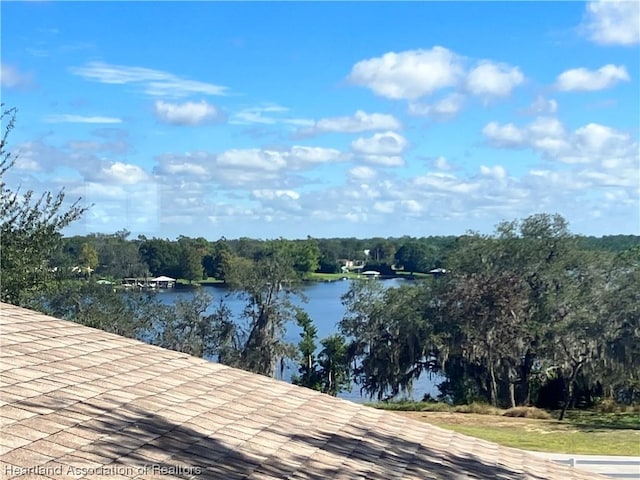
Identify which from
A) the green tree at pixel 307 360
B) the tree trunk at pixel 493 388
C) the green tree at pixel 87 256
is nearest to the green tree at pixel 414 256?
the green tree at pixel 307 360

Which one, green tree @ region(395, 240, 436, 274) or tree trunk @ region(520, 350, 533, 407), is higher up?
green tree @ region(395, 240, 436, 274)

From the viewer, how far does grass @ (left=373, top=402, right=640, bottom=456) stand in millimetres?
16875

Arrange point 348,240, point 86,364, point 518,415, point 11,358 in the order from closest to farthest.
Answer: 1. point 11,358
2. point 86,364
3. point 518,415
4. point 348,240

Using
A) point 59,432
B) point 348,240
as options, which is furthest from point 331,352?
point 348,240

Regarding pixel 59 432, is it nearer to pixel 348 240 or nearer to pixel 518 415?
pixel 518 415

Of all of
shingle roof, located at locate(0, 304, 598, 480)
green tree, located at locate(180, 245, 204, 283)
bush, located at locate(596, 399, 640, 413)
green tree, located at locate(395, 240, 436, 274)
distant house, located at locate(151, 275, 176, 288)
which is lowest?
bush, located at locate(596, 399, 640, 413)

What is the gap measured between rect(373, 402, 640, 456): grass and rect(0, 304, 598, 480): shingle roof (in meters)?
10.9

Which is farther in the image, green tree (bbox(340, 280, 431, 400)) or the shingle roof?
green tree (bbox(340, 280, 431, 400))

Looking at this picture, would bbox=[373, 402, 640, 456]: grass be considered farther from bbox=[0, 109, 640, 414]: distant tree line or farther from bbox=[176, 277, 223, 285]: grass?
bbox=[176, 277, 223, 285]: grass

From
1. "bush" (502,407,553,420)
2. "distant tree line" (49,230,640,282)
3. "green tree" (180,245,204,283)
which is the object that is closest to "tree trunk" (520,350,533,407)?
"bush" (502,407,553,420)

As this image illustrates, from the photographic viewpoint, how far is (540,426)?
20.7 metres

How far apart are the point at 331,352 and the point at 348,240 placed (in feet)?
127

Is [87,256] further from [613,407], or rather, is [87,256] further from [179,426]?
[179,426]

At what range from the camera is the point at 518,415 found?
77.7ft
